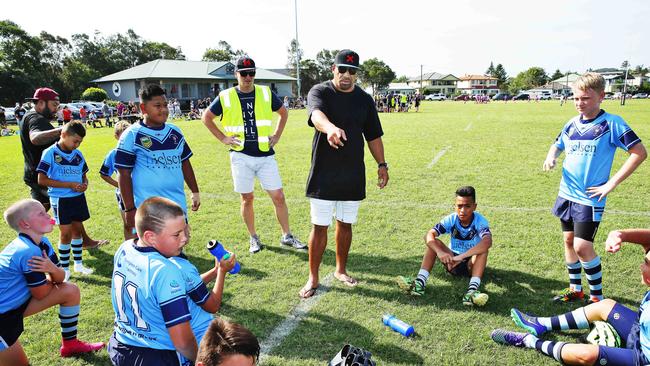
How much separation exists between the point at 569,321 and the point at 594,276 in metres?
0.85

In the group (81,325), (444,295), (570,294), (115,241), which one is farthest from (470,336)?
(115,241)

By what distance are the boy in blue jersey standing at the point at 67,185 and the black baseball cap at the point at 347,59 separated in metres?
3.23

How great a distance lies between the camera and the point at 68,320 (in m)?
3.45

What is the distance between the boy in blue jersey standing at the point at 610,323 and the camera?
104 inches

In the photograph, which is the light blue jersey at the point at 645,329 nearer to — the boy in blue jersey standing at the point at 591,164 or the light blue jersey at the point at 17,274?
the boy in blue jersey standing at the point at 591,164

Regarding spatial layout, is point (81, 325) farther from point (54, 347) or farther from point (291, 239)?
point (291, 239)

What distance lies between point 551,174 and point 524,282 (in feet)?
19.7

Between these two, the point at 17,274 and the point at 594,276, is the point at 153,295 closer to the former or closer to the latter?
the point at 17,274

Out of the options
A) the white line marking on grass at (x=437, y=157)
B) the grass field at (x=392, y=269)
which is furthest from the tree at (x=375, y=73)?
the grass field at (x=392, y=269)

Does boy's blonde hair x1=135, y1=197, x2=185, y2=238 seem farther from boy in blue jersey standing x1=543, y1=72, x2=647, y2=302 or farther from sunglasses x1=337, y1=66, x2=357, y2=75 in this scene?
boy in blue jersey standing x1=543, y1=72, x2=647, y2=302

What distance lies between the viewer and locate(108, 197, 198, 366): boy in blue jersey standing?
7.35 feet

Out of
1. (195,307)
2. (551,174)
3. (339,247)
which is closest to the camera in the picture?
(195,307)

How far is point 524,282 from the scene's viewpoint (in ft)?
15.3

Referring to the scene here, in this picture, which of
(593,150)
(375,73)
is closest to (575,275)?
(593,150)
